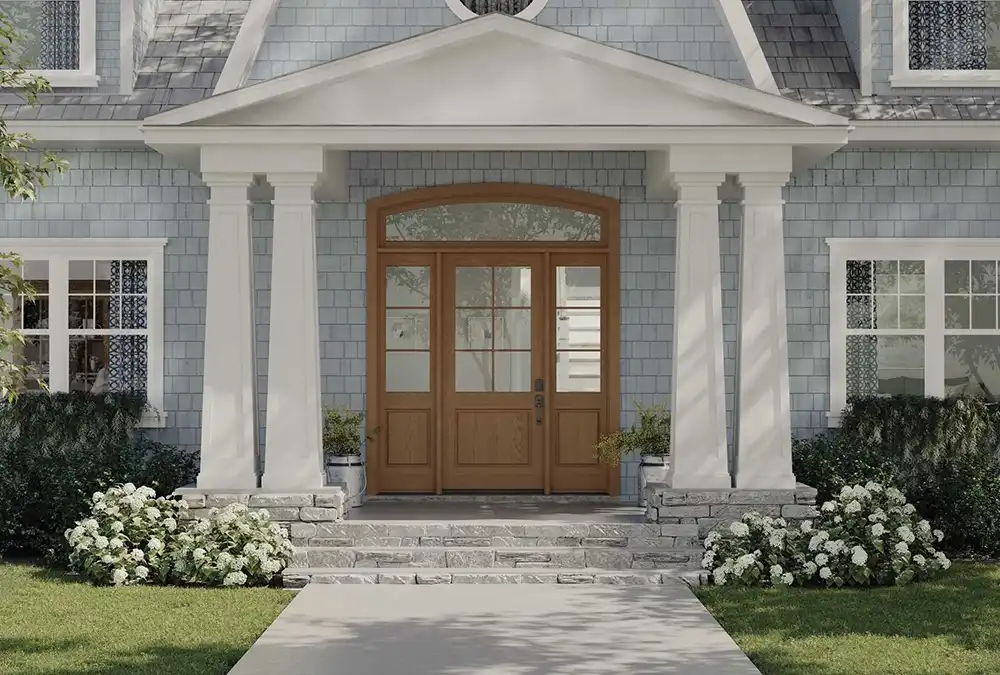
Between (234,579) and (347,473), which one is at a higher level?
(347,473)

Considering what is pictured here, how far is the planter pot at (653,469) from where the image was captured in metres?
12.2

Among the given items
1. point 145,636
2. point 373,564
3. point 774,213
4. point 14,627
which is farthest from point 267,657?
point 774,213

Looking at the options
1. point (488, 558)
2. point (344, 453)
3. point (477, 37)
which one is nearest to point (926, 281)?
point (477, 37)

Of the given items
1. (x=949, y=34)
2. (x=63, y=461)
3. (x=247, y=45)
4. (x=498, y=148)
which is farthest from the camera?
(x=949, y=34)

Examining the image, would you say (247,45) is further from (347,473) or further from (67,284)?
(347,473)

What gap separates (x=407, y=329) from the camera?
13211mm

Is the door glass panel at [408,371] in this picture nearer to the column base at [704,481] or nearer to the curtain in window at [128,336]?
the curtain in window at [128,336]

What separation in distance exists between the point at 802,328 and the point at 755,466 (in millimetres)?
2473

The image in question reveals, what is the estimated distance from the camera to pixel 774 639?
8305mm

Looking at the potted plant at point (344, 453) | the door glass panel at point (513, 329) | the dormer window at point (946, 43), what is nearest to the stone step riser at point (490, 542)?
the potted plant at point (344, 453)

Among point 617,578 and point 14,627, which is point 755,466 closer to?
point 617,578

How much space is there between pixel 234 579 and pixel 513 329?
13.9 ft

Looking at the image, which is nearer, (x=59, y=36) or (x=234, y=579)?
(x=234, y=579)

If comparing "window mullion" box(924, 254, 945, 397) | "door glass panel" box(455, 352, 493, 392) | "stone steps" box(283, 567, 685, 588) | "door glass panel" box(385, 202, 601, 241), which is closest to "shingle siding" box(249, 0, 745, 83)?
"door glass panel" box(385, 202, 601, 241)
